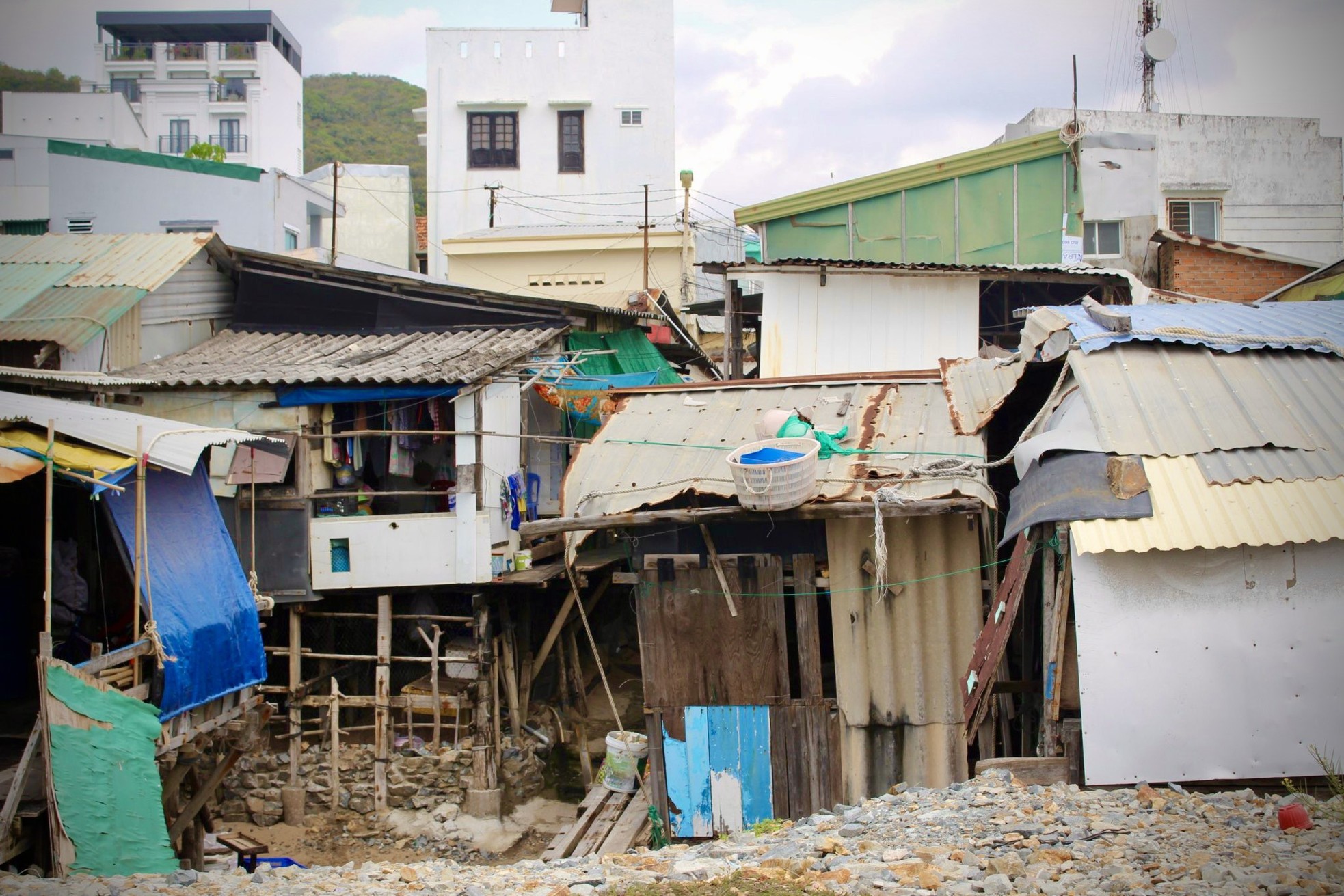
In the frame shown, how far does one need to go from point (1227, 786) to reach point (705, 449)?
5393 millimetres

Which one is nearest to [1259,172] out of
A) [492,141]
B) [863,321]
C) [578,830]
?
[863,321]

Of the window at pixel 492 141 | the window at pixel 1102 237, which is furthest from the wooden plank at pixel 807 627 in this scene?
the window at pixel 492 141

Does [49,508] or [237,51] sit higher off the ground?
[237,51]

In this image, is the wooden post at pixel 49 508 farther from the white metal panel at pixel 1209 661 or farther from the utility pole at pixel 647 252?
the utility pole at pixel 647 252

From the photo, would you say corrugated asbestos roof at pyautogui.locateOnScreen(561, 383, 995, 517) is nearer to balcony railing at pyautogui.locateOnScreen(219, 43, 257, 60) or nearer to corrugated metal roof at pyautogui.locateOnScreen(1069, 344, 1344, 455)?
corrugated metal roof at pyautogui.locateOnScreen(1069, 344, 1344, 455)

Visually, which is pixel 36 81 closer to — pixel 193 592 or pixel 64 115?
pixel 64 115

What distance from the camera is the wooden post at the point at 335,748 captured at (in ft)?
51.5

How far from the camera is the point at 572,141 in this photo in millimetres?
30422

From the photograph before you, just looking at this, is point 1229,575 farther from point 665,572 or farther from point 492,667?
point 492,667

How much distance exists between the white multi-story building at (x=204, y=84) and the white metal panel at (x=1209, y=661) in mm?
41245

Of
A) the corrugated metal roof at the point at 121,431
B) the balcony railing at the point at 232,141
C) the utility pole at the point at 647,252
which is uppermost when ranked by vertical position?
the balcony railing at the point at 232,141

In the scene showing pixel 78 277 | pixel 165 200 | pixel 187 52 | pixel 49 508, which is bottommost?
pixel 49 508

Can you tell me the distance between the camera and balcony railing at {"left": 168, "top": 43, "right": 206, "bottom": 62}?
44969mm

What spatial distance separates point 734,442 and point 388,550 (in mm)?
6450
